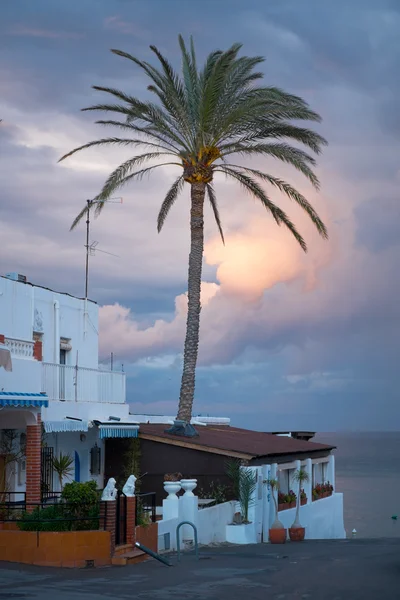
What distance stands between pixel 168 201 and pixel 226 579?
20816 mm

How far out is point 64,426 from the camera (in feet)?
86.1

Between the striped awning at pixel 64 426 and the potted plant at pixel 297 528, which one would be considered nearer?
the striped awning at pixel 64 426

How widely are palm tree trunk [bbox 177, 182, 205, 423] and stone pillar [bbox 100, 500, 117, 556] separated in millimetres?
13515

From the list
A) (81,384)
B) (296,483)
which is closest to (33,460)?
(81,384)

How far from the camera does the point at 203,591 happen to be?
Answer: 16.2 metres

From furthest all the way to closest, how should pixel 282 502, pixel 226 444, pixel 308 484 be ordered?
pixel 308 484 → pixel 282 502 → pixel 226 444

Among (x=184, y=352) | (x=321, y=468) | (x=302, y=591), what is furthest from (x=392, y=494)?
(x=302, y=591)

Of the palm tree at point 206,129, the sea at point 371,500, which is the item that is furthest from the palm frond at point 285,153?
the sea at point 371,500

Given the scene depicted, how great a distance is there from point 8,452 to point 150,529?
250 inches

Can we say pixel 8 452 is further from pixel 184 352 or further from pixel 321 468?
pixel 321 468

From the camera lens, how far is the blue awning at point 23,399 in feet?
71.9

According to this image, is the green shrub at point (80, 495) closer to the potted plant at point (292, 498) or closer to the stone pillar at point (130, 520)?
the stone pillar at point (130, 520)

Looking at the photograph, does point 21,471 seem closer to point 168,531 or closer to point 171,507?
point 171,507

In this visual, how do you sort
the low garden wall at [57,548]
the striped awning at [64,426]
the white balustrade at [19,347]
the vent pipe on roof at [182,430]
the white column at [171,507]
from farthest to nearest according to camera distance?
the vent pipe on roof at [182,430]
the striped awning at [64,426]
the white column at [171,507]
the white balustrade at [19,347]
the low garden wall at [57,548]
